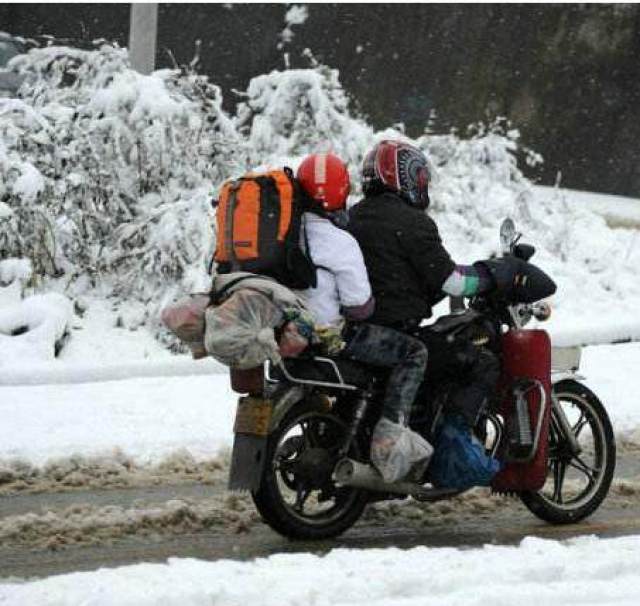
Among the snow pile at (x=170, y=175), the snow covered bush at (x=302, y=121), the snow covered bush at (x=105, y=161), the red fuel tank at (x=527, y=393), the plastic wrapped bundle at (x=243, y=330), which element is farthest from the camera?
the snow covered bush at (x=302, y=121)

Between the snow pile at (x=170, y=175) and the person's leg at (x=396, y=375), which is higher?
the snow pile at (x=170, y=175)

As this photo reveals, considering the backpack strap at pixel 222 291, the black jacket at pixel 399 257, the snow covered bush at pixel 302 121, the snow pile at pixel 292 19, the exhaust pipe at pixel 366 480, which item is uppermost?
the snow pile at pixel 292 19

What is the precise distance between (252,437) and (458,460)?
101 centimetres

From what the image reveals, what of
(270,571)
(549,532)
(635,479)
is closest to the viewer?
(270,571)

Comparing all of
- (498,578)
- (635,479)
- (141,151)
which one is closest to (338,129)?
(141,151)

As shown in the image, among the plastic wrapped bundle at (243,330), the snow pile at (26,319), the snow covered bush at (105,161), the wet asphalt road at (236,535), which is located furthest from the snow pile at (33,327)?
the plastic wrapped bundle at (243,330)

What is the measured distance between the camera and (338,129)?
1397 cm

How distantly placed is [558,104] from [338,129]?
7.61 meters

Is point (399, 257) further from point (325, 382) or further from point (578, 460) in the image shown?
point (578, 460)

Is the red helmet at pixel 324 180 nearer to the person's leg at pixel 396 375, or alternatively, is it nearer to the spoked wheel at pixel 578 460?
the person's leg at pixel 396 375

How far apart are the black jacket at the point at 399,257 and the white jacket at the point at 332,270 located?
0.16 m

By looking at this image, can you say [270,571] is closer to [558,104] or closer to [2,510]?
[2,510]

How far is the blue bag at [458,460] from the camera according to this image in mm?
6629

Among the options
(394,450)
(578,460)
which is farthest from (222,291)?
(578,460)
